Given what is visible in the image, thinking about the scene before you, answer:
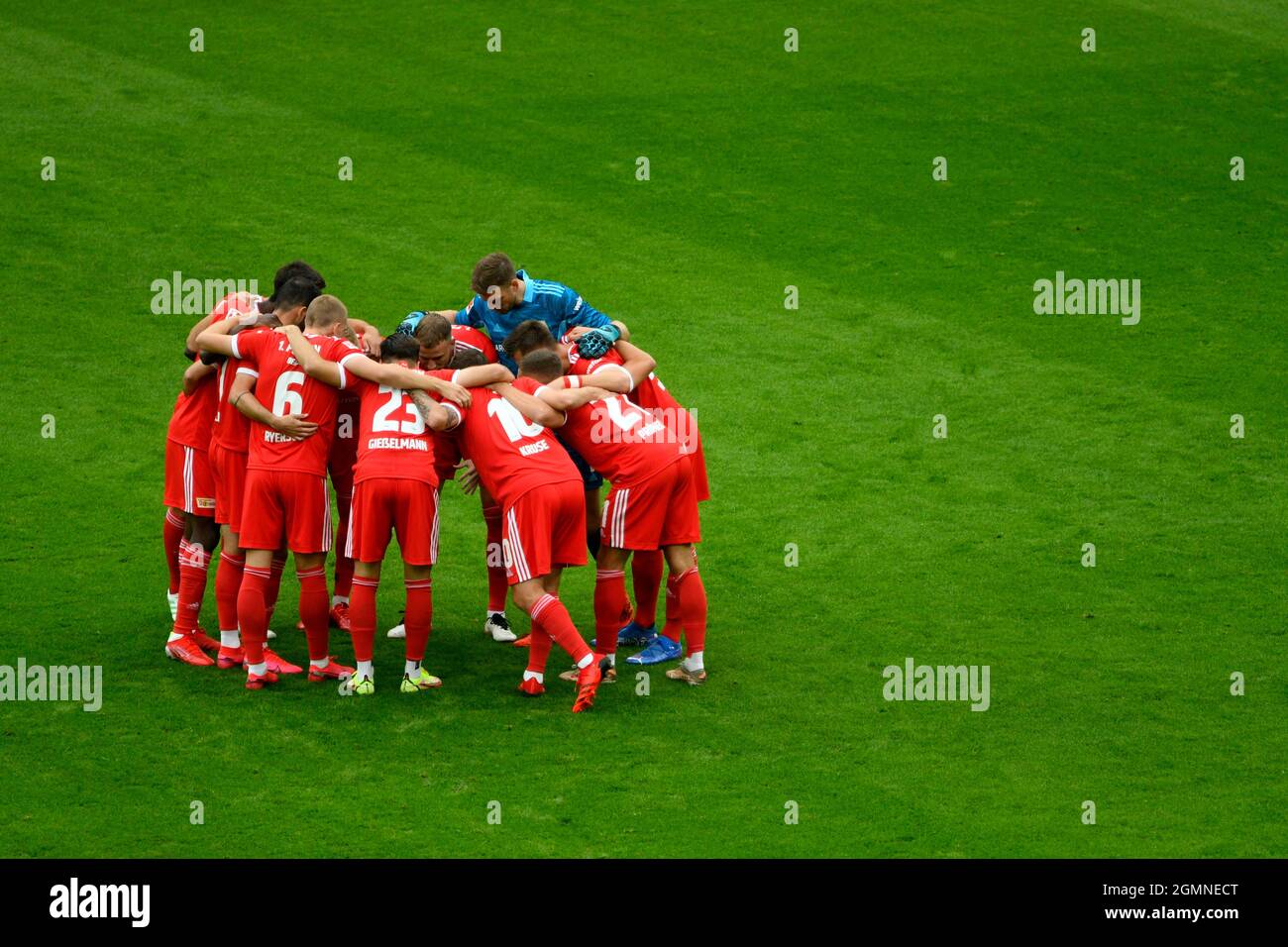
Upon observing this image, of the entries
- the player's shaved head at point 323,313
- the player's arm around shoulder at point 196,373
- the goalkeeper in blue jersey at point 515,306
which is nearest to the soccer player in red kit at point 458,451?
the goalkeeper in blue jersey at point 515,306

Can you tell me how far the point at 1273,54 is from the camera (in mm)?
20281

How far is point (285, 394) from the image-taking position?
8.08 m

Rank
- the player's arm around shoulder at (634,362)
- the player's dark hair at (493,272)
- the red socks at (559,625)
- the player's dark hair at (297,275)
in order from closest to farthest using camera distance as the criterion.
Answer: the red socks at (559,625) → the player's dark hair at (297,275) → the player's arm around shoulder at (634,362) → the player's dark hair at (493,272)

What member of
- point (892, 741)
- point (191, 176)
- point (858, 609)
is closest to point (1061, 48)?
point (191, 176)

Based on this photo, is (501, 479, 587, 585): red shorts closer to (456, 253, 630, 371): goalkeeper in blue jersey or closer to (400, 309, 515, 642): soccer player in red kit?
(400, 309, 515, 642): soccer player in red kit

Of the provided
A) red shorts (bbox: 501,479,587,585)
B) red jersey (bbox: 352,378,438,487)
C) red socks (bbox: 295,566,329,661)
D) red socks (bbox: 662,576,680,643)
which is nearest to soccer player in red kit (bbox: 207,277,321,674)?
red socks (bbox: 295,566,329,661)

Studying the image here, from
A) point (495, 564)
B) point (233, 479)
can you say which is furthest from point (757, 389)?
point (233, 479)

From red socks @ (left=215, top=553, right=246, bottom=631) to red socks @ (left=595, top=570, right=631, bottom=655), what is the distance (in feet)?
6.69

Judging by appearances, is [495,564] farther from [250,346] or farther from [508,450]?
[250,346]

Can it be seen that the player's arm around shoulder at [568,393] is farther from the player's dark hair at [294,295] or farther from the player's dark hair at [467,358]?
the player's dark hair at [294,295]

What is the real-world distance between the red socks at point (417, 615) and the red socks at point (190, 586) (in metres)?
Result: 1.35

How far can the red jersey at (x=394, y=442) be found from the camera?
7910 mm

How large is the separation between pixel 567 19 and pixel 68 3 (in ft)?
22.6

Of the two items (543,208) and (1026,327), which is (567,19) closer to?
(543,208)
